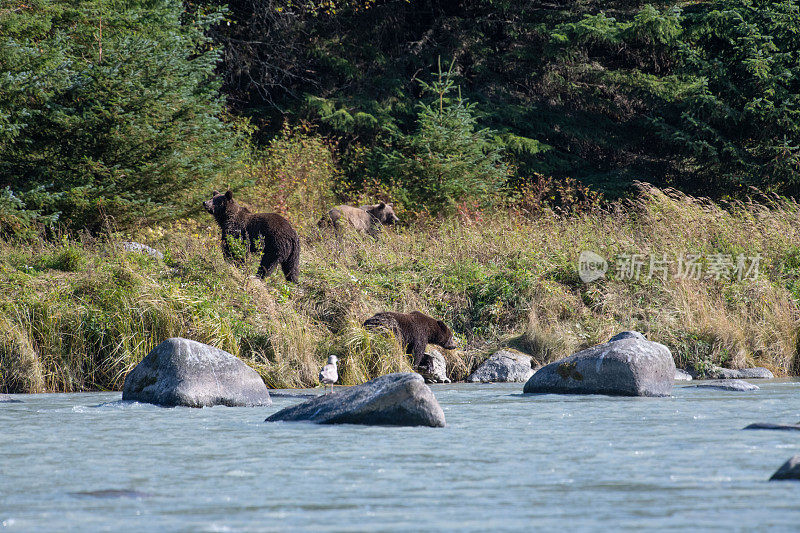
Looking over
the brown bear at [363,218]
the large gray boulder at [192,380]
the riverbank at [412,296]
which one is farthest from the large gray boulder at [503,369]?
the brown bear at [363,218]

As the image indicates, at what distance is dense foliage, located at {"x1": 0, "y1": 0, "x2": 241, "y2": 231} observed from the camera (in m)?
15.1

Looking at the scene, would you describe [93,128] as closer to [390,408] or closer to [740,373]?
[390,408]

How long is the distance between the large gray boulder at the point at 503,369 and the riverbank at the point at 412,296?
0.91ft

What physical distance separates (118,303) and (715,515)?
8501 mm

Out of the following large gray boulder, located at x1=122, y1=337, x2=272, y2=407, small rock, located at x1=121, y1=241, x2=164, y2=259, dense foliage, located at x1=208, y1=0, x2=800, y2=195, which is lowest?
large gray boulder, located at x1=122, y1=337, x2=272, y2=407

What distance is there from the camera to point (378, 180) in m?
23.0

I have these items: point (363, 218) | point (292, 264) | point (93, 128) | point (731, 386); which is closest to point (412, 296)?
point (292, 264)

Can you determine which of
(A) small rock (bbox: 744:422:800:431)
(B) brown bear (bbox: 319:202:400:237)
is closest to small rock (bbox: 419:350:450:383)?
(B) brown bear (bbox: 319:202:400:237)

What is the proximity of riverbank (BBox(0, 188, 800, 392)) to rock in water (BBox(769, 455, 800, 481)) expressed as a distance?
6.47m

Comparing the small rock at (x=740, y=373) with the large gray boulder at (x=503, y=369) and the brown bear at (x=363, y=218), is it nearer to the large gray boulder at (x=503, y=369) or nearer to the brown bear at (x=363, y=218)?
the large gray boulder at (x=503, y=369)

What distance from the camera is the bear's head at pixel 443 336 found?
37.6 ft

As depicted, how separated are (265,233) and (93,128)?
5130 mm

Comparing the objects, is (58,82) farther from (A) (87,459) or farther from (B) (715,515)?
(B) (715,515)

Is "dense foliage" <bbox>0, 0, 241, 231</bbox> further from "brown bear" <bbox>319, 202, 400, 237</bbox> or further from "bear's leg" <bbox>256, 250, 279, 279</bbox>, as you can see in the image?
"bear's leg" <bbox>256, 250, 279, 279</bbox>
